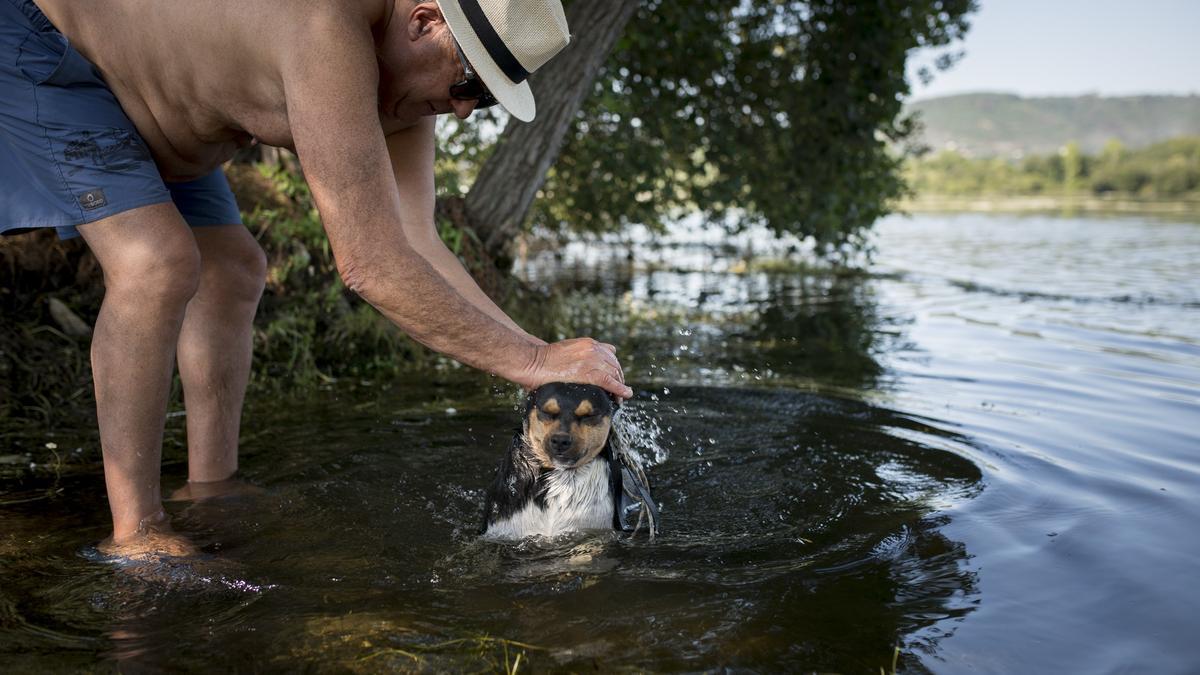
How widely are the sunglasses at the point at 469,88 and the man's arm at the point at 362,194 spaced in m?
0.31

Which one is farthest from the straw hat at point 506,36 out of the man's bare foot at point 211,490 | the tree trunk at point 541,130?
the tree trunk at point 541,130

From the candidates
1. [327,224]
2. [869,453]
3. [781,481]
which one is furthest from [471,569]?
[869,453]

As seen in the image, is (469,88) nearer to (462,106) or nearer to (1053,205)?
(462,106)

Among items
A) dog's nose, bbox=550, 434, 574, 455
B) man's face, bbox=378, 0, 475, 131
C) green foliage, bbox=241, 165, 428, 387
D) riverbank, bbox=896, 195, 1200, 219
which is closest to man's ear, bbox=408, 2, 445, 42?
man's face, bbox=378, 0, 475, 131

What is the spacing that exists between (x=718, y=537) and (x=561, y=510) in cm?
62

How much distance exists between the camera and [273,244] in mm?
6957

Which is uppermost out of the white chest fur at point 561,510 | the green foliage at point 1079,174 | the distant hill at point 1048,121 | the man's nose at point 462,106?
the distant hill at point 1048,121

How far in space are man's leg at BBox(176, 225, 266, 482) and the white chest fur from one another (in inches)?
52.5

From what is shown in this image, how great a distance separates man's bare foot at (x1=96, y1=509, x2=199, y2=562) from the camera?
3.27 meters

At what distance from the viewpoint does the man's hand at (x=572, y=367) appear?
3.24 meters

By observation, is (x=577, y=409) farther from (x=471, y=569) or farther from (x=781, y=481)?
(x=781, y=481)

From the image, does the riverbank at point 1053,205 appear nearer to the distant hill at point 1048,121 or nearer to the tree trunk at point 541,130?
the tree trunk at point 541,130

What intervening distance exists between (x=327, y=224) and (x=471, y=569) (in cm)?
128

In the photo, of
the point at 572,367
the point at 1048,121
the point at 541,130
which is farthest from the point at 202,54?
the point at 1048,121
